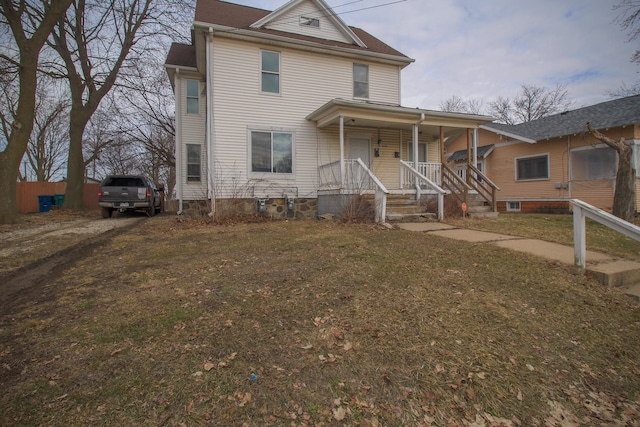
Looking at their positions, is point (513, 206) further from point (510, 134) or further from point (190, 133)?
point (190, 133)

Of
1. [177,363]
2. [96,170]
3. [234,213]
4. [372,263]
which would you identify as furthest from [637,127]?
[96,170]

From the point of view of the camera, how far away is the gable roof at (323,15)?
11.6 metres

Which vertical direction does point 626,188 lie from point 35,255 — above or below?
above

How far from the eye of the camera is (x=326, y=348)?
2.47 metres

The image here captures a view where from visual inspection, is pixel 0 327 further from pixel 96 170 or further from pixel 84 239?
pixel 96 170

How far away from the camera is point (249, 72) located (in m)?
10.9

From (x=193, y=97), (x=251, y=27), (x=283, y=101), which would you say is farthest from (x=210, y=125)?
(x=193, y=97)

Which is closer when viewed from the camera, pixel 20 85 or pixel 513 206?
pixel 20 85

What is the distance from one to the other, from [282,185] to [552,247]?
7.78 metres

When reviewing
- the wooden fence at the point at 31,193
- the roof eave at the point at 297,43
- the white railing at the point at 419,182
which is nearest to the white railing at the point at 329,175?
the white railing at the point at 419,182

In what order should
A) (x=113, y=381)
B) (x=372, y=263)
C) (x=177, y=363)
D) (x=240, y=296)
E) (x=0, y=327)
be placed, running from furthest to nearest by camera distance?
(x=372, y=263) < (x=240, y=296) < (x=0, y=327) < (x=177, y=363) < (x=113, y=381)

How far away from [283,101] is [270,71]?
1.06 meters

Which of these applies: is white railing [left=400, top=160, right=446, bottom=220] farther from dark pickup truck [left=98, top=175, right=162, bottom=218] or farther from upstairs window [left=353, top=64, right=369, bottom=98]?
dark pickup truck [left=98, top=175, right=162, bottom=218]

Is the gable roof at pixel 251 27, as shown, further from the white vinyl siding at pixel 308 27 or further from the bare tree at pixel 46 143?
the bare tree at pixel 46 143
